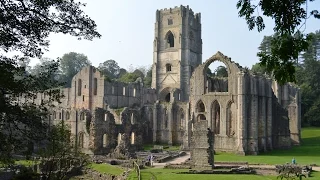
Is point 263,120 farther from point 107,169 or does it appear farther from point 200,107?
point 107,169

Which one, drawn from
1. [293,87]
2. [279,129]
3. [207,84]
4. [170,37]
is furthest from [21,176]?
[170,37]

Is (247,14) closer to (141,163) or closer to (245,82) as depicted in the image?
(141,163)

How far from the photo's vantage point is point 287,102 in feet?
157

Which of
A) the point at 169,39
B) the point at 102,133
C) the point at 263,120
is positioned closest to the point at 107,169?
the point at 102,133

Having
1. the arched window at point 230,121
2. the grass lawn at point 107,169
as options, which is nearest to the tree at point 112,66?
the arched window at point 230,121

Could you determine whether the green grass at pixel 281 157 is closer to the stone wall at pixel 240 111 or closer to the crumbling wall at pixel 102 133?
the stone wall at pixel 240 111

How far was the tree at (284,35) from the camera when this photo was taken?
7.04 metres

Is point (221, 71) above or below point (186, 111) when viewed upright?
above

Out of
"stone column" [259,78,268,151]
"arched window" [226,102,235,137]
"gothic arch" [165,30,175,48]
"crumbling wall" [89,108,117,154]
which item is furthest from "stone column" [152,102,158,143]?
"gothic arch" [165,30,175,48]

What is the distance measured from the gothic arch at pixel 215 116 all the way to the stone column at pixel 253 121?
384cm

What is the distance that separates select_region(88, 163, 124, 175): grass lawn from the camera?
25.4 metres

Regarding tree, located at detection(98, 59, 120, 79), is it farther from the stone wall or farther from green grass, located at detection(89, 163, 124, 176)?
green grass, located at detection(89, 163, 124, 176)

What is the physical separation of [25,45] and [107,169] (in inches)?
693

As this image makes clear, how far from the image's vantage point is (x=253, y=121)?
3584 centimetres
